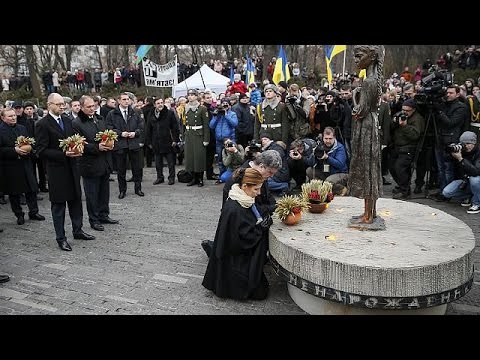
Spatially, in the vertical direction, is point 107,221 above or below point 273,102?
below

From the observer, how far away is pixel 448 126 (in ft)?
27.5

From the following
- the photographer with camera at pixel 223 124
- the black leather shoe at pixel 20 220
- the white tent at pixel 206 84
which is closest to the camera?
the black leather shoe at pixel 20 220

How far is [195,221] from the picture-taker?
25.7ft

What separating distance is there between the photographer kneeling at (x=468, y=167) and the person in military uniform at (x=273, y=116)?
326 cm

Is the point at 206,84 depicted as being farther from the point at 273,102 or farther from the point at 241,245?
the point at 241,245

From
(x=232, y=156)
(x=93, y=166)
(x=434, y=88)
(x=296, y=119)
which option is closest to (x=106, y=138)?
(x=93, y=166)

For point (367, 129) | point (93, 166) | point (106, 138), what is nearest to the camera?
point (367, 129)

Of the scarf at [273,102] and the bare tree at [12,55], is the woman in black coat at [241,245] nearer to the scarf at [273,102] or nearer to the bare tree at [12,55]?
the scarf at [273,102]

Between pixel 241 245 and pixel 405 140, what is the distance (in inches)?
207

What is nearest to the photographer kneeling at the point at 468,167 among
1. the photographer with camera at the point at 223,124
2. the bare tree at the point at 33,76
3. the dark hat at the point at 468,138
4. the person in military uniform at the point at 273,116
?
the dark hat at the point at 468,138

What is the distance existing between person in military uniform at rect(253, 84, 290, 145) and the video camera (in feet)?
8.76

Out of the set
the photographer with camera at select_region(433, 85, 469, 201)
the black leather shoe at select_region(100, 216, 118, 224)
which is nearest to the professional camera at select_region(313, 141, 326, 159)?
the photographer with camera at select_region(433, 85, 469, 201)

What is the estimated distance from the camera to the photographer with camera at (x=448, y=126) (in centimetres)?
832

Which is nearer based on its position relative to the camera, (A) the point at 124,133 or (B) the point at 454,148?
(B) the point at 454,148
